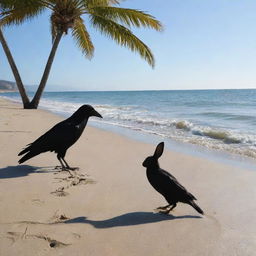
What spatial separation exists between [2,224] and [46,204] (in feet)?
1.81

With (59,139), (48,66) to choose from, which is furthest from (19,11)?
(59,139)

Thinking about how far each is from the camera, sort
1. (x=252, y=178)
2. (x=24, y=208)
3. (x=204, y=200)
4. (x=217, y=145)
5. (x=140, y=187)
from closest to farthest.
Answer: (x=24, y=208)
(x=204, y=200)
(x=140, y=187)
(x=252, y=178)
(x=217, y=145)

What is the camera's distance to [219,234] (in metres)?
2.52

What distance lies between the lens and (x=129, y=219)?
2764 millimetres

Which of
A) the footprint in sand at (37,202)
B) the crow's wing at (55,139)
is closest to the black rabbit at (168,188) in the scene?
the footprint in sand at (37,202)

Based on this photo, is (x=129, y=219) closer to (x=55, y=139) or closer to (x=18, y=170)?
(x=55, y=139)

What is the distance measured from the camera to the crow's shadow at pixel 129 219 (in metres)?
2.62

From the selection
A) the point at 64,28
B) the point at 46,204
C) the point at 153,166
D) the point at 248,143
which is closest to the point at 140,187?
the point at 153,166

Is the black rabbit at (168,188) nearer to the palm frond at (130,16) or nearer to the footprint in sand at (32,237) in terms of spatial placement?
the footprint in sand at (32,237)

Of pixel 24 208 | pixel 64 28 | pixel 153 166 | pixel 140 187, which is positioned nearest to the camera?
pixel 24 208

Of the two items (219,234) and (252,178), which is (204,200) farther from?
(252,178)

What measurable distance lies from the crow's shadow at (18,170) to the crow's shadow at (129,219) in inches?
61.7

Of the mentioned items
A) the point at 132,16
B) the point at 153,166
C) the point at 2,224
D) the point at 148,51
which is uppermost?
the point at 132,16

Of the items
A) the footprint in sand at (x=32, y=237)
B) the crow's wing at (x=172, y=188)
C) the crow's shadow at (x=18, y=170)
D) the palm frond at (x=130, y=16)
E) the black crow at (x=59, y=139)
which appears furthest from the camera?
the palm frond at (x=130, y=16)
